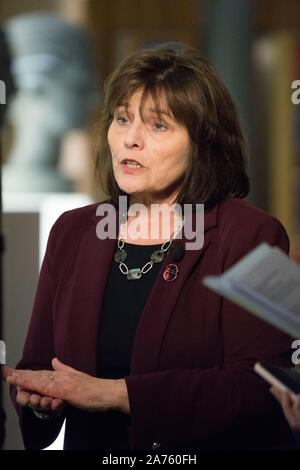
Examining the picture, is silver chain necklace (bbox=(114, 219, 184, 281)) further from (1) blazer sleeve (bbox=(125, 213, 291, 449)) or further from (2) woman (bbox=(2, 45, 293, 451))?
(1) blazer sleeve (bbox=(125, 213, 291, 449))

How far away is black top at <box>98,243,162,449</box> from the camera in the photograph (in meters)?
1.40

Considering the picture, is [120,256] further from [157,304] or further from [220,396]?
[220,396]

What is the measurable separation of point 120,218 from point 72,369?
13.8 inches

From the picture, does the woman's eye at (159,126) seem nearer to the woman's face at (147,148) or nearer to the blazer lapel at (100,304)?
the woman's face at (147,148)

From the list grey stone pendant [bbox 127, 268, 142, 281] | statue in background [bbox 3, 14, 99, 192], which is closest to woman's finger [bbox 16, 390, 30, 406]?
grey stone pendant [bbox 127, 268, 142, 281]

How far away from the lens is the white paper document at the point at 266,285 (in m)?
1.09

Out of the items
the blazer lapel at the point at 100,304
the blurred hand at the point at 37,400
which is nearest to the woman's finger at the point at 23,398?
the blurred hand at the point at 37,400

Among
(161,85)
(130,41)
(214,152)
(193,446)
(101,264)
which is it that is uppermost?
(130,41)

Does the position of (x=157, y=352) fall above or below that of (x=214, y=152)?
below

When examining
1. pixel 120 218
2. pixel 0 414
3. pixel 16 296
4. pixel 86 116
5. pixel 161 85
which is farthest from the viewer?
pixel 86 116

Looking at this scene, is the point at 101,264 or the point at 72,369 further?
the point at 101,264

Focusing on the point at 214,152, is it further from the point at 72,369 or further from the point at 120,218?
the point at 72,369

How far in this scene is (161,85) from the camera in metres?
1.42

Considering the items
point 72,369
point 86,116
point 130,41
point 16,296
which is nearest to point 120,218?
point 72,369
